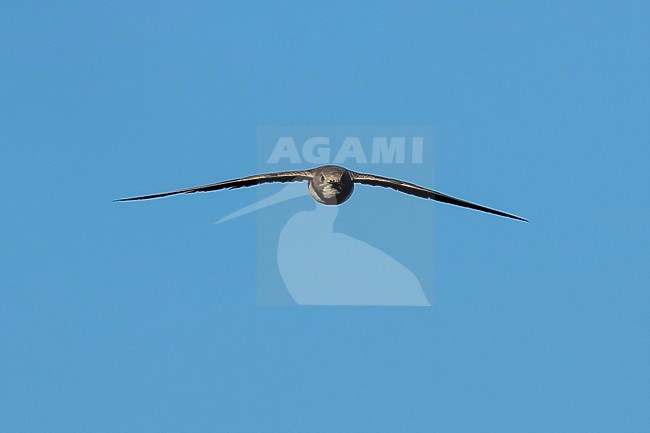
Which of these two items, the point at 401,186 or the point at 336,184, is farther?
the point at 401,186

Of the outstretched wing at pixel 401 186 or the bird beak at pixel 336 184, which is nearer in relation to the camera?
the bird beak at pixel 336 184

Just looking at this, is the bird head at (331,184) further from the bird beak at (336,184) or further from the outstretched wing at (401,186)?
the outstretched wing at (401,186)

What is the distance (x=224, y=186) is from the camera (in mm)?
32344

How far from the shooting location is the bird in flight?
105ft

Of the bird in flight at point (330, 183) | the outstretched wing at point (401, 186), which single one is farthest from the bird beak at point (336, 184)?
the outstretched wing at point (401, 186)

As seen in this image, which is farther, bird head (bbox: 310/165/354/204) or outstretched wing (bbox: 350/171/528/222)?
outstretched wing (bbox: 350/171/528/222)

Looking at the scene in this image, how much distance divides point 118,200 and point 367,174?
894 centimetres

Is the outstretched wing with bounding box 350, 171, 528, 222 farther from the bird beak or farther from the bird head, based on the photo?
the bird beak

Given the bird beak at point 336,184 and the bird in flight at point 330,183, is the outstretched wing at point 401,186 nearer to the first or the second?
the bird in flight at point 330,183

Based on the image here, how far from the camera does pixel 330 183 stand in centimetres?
3189

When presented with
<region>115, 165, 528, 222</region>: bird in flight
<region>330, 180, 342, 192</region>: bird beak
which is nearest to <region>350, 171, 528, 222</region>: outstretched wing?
<region>115, 165, 528, 222</region>: bird in flight

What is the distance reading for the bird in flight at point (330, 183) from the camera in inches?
1257

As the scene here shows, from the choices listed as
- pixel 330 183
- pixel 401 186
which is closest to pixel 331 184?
pixel 330 183

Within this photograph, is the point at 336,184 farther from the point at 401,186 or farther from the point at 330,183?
the point at 401,186
